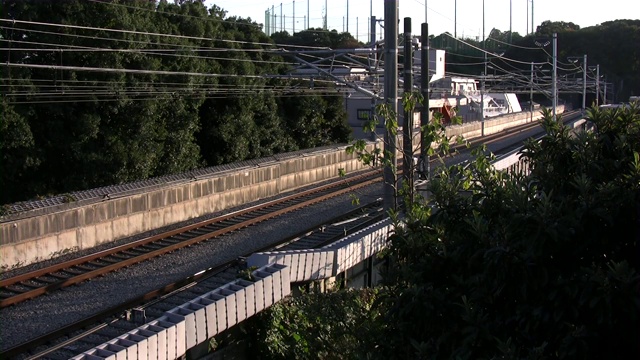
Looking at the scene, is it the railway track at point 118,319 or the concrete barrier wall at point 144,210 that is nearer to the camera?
the railway track at point 118,319

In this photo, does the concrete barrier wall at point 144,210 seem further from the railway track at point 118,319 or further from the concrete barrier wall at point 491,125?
the concrete barrier wall at point 491,125

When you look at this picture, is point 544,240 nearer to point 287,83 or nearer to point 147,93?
point 147,93

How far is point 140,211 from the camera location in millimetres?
14078

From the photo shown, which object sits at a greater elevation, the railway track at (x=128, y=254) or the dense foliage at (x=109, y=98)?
the dense foliage at (x=109, y=98)

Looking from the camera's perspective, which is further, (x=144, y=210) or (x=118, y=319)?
(x=144, y=210)

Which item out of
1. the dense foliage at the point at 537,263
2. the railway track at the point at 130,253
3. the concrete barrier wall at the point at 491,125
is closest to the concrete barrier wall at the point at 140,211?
the railway track at the point at 130,253

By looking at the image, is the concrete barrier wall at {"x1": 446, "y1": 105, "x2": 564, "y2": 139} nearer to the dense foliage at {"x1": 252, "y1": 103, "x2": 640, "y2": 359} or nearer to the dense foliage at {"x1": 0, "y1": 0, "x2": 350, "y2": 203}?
the dense foliage at {"x1": 0, "y1": 0, "x2": 350, "y2": 203}

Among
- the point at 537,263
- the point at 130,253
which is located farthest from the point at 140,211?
the point at 537,263

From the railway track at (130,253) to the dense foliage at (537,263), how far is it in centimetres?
649

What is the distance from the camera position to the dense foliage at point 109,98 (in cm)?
1684

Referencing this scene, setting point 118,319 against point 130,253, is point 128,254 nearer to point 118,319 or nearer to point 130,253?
point 130,253

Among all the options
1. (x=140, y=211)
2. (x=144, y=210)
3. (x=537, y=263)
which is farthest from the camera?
(x=144, y=210)

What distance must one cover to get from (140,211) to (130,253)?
2212 mm

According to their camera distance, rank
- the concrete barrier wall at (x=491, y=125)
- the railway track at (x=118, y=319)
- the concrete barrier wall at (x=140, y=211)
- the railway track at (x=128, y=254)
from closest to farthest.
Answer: the railway track at (x=118, y=319) < the railway track at (x=128, y=254) < the concrete barrier wall at (x=140, y=211) < the concrete barrier wall at (x=491, y=125)
